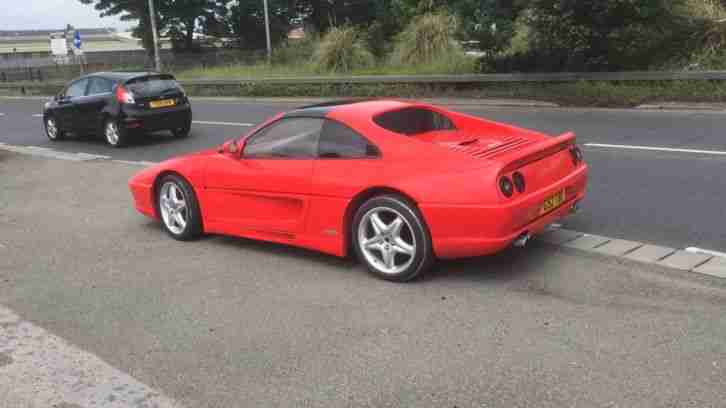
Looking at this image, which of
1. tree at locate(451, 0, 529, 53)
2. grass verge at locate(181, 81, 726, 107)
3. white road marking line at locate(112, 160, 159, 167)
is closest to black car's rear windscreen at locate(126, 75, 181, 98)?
white road marking line at locate(112, 160, 159, 167)

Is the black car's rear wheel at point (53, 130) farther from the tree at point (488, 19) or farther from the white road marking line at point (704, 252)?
the white road marking line at point (704, 252)

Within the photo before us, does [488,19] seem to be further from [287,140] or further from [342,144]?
[342,144]

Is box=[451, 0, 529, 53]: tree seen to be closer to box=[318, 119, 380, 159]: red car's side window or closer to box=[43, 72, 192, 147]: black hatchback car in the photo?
box=[43, 72, 192, 147]: black hatchback car

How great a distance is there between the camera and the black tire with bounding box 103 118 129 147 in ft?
47.0

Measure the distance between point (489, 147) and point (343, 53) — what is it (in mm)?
21476

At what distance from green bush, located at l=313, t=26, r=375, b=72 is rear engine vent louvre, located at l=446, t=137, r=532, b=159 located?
20.6 m

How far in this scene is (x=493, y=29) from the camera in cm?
1906

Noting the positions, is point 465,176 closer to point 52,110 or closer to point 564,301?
point 564,301

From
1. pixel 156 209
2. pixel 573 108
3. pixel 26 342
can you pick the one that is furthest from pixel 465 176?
pixel 573 108

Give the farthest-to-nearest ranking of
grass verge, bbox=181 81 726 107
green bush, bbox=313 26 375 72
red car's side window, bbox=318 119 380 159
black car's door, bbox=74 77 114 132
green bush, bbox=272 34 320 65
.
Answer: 1. green bush, bbox=272 34 320 65
2. green bush, bbox=313 26 375 72
3. grass verge, bbox=181 81 726 107
4. black car's door, bbox=74 77 114 132
5. red car's side window, bbox=318 119 380 159

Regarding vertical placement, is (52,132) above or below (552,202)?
below

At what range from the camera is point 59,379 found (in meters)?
4.07

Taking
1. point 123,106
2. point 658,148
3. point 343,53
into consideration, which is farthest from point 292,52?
point 658,148

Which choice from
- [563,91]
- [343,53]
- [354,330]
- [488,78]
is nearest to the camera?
[354,330]
